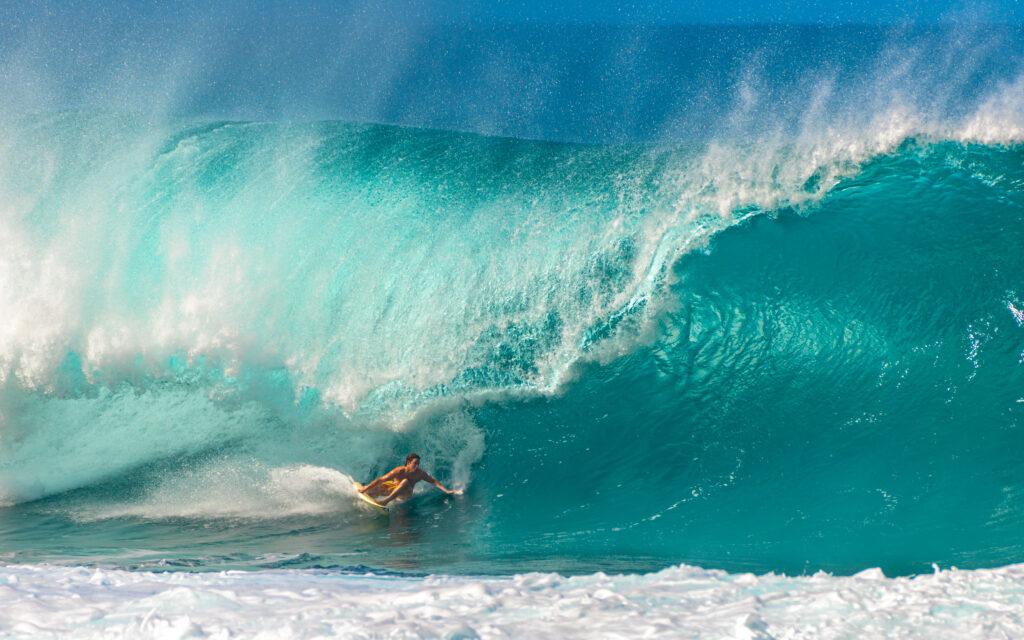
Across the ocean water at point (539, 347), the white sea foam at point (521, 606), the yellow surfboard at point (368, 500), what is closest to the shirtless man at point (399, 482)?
the yellow surfboard at point (368, 500)

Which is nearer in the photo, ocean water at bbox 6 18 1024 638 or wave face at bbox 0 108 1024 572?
ocean water at bbox 6 18 1024 638

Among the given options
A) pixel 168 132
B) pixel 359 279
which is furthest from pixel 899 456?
pixel 168 132

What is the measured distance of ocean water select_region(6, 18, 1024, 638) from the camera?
17.3ft

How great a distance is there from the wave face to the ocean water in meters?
0.03

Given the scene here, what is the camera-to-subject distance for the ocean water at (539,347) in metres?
5.26

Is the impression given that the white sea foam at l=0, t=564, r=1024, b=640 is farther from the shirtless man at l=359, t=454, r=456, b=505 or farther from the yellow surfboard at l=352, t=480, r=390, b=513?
the shirtless man at l=359, t=454, r=456, b=505

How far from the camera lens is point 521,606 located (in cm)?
324

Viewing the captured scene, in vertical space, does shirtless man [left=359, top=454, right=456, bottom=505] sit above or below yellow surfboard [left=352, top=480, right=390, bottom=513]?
above

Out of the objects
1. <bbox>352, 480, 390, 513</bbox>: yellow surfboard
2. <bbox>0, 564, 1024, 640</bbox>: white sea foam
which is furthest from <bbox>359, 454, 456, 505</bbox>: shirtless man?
<bbox>0, 564, 1024, 640</bbox>: white sea foam

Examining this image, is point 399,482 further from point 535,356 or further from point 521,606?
point 521,606

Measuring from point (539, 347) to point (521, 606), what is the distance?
3.98 m

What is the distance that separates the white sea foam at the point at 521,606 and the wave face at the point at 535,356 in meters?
1.12

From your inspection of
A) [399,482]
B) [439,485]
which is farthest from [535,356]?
[399,482]

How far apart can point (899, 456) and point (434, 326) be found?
4.38 m
